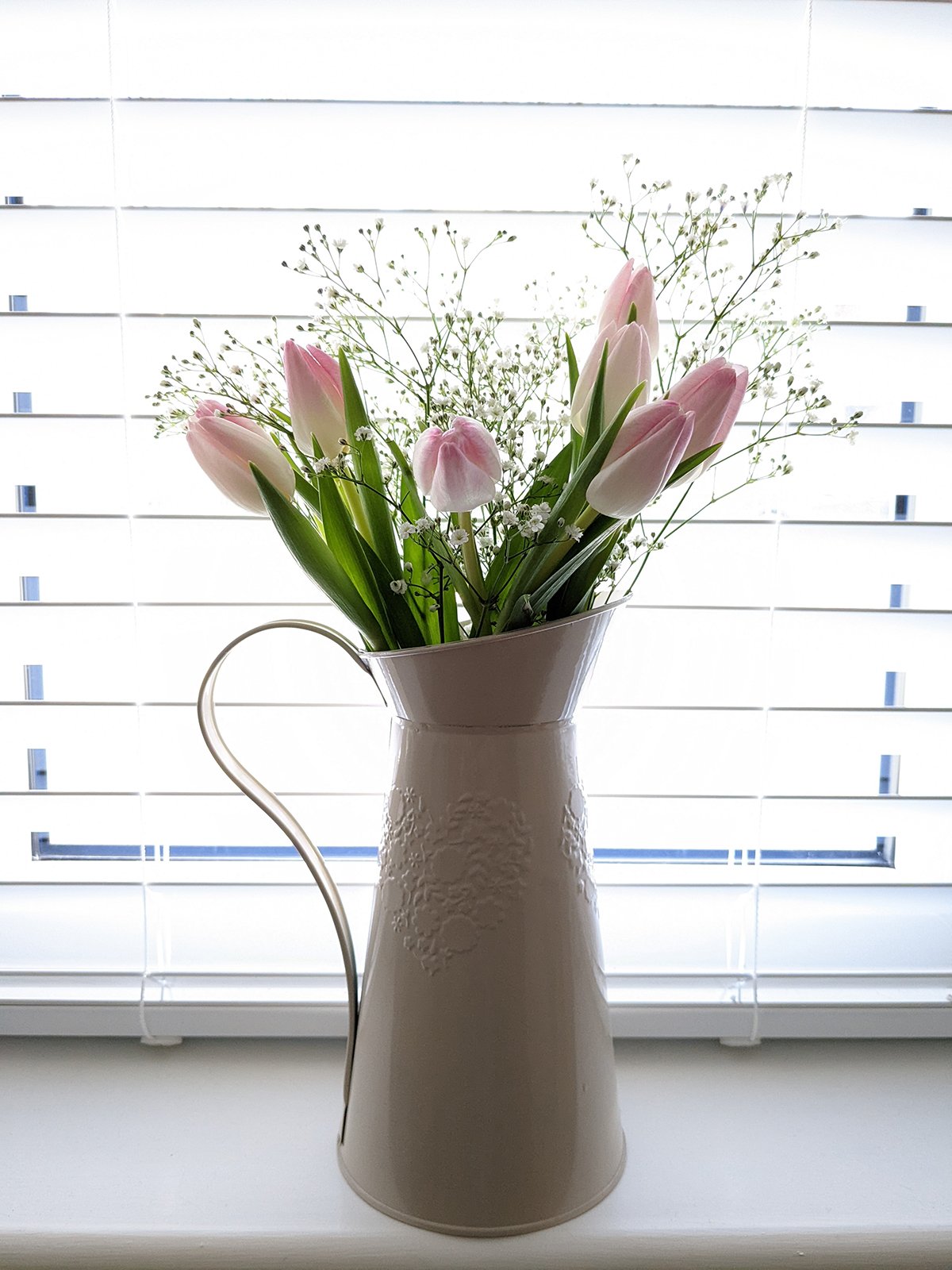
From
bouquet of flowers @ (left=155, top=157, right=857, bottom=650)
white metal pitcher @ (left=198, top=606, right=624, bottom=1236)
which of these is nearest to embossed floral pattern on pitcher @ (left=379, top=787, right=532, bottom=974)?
white metal pitcher @ (left=198, top=606, right=624, bottom=1236)

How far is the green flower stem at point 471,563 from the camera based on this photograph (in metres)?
0.52

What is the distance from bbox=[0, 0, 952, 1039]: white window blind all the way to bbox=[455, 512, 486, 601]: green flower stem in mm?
252

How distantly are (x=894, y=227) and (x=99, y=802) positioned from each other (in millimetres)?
790

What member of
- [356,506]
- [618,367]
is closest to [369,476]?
[356,506]

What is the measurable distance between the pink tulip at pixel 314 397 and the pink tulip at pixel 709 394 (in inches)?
7.1

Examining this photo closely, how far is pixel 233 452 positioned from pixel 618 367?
0.68 ft

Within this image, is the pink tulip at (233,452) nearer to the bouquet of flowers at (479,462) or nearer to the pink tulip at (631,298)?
the bouquet of flowers at (479,462)

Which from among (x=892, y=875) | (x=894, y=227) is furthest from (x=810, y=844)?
(x=894, y=227)

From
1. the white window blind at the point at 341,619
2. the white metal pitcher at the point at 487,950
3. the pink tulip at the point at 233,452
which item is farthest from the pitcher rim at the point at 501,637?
the white window blind at the point at 341,619

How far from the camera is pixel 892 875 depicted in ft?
2.72

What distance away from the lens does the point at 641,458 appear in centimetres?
45

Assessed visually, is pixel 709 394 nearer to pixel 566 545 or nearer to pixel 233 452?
pixel 566 545

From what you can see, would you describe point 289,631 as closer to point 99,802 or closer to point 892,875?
point 99,802

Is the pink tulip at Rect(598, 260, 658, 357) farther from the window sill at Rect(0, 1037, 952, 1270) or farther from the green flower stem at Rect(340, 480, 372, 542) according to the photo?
the window sill at Rect(0, 1037, 952, 1270)
